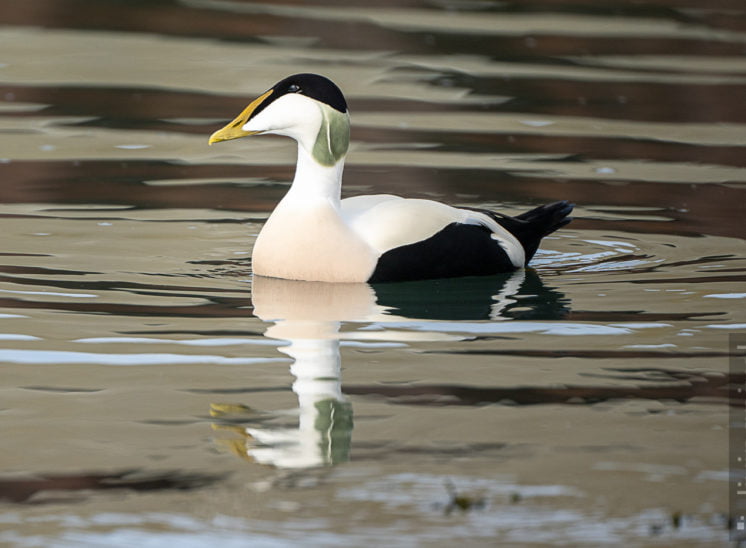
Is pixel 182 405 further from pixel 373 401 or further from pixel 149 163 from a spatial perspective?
pixel 149 163

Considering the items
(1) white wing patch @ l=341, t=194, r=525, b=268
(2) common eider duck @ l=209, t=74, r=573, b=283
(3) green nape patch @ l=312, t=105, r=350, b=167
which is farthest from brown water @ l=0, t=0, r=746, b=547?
(3) green nape patch @ l=312, t=105, r=350, b=167

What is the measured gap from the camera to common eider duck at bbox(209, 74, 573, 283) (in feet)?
22.6

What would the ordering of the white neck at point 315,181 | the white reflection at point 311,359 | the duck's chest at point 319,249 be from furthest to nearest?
the white neck at point 315,181 < the duck's chest at point 319,249 < the white reflection at point 311,359

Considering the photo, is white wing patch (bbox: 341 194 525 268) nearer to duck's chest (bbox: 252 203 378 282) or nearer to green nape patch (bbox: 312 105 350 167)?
duck's chest (bbox: 252 203 378 282)

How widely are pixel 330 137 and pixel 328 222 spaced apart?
0.42 m

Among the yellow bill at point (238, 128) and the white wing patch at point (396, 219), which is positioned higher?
the yellow bill at point (238, 128)

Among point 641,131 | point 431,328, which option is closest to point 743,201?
point 641,131

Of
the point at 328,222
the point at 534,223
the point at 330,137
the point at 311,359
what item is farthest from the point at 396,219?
the point at 311,359

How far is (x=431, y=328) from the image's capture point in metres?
6.21

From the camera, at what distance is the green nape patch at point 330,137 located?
6.99 meters

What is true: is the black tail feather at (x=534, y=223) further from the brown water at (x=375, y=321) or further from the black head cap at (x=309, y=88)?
the black head cap at (x=309, y=88)

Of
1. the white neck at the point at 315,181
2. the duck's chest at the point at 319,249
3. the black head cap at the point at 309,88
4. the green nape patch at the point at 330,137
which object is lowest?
the duck's chest at the point at 319,249

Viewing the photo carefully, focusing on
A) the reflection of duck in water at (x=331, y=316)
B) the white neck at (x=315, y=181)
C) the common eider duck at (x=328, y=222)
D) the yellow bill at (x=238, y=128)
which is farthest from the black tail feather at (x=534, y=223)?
the yellow bill at (x=238, y=128)

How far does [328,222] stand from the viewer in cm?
686
